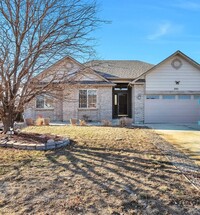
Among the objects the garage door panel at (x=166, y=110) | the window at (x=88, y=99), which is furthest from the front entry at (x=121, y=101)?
the window at (x=88, y=99)

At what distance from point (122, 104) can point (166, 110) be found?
5412 mm

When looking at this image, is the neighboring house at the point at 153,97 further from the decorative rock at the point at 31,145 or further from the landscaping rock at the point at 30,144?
the decorative rock at the point at 31,145

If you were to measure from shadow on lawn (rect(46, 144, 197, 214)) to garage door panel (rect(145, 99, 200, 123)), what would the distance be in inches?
429

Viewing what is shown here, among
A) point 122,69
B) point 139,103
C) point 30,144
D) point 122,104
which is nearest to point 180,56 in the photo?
point 139,103

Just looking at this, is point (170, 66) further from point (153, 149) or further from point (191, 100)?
point (153, 149)

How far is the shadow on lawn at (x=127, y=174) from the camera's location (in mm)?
3357

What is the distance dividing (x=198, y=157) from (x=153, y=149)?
146cm

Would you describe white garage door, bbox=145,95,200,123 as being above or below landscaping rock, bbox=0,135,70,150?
above

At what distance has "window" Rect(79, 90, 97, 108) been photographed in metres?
17.8

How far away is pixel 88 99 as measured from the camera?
1784cm

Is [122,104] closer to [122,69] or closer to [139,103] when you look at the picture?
[122,69]

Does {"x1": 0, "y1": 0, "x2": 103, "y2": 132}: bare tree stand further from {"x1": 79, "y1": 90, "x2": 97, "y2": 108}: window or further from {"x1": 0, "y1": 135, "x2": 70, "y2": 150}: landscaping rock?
{"x1": 79, "y1": 90, "x2": 97, "y2": 108}: window

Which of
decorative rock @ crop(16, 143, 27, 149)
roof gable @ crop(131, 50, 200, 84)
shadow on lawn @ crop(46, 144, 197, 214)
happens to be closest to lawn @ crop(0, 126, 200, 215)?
shadow on lawn @ crop(46, 144, 197, 214)

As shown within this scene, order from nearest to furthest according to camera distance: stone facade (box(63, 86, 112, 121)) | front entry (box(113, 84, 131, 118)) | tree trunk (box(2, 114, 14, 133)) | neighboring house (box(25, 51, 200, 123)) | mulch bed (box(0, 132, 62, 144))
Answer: mulch bed (box(0, 132, 62, 144))
tree trunk (box(2, 114, 14, 133))
neighboring house (box(25, 51, 200, 123))
stone facade (box(63, 86, 112, 121))
front entry (box(113, 84, 131, 118))
